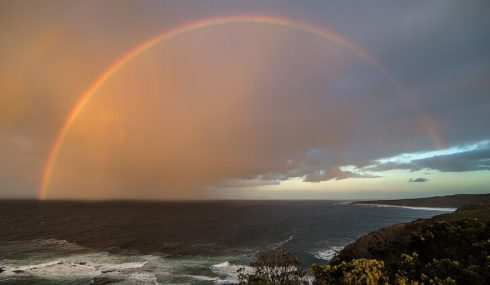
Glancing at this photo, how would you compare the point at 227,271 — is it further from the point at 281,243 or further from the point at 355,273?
the point at 355,273

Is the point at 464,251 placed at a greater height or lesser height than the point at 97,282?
greater

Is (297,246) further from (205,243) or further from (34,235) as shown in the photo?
(34,235)

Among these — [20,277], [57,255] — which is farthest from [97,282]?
[57,255]

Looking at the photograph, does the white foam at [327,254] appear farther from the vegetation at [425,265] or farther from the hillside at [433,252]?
the vegetation at [425,265]

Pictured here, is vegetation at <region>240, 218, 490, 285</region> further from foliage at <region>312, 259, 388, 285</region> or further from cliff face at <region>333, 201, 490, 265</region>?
cliff face at <region>333, 201, 490, 265</region>

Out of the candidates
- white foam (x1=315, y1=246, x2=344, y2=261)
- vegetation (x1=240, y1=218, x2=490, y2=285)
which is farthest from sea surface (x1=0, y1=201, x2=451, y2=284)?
vegetation (x1=240, y1=218, x2=490, y2=285)

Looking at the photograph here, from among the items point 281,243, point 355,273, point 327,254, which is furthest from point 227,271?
point 355,273

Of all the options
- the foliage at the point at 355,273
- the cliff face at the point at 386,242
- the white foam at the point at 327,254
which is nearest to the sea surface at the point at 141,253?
the white foam at the point at 327,254

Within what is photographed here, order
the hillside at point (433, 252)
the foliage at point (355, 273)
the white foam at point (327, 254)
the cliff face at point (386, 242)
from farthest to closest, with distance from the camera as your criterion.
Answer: the white foam at point (327, 254)
the cliff face at point (386, 242)
the hillside at point (433, 252)
the foliage at point (355, 273)
